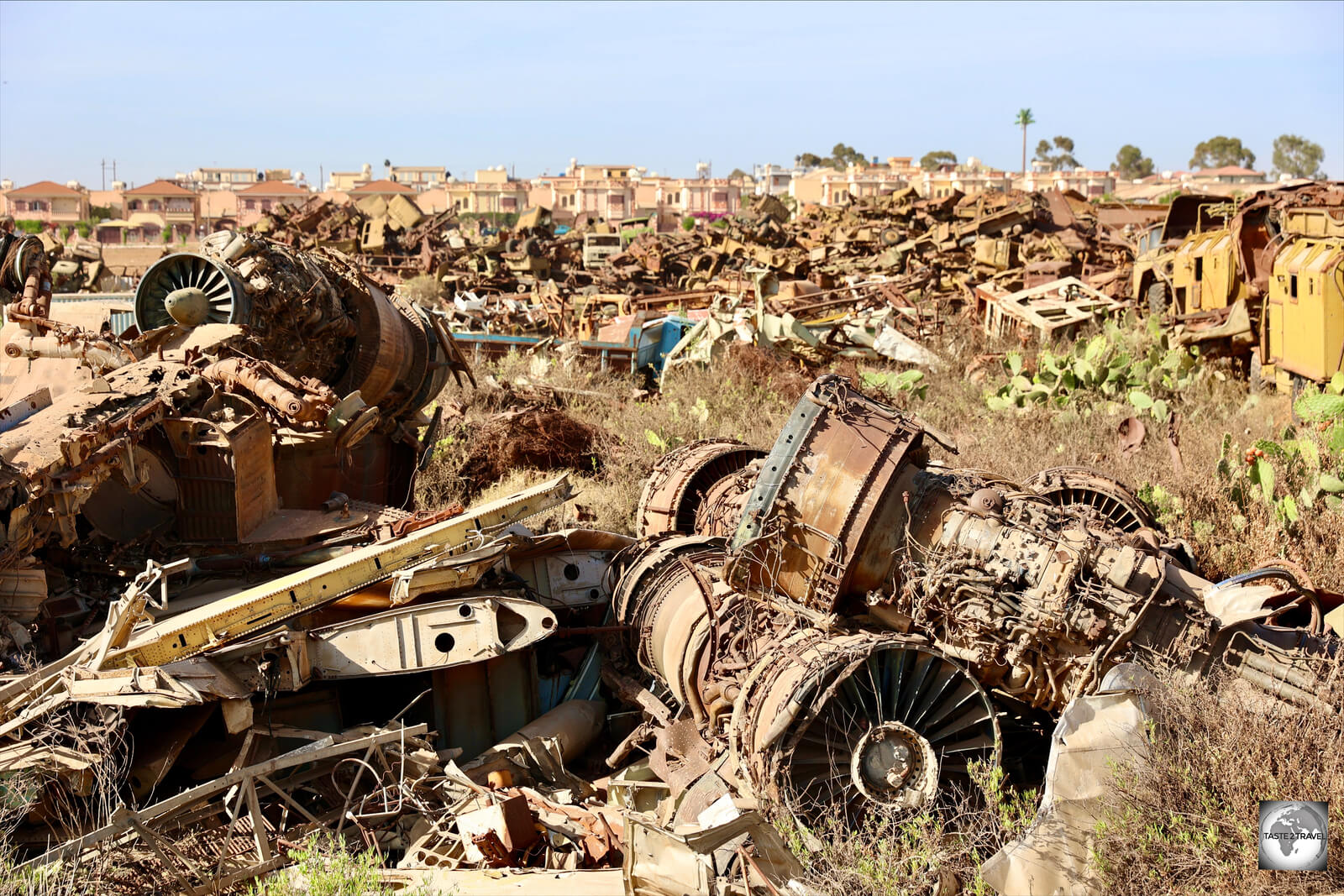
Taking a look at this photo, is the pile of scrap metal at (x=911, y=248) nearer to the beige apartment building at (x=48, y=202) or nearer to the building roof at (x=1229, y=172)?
the beige apartment building at (x=48, y=202)

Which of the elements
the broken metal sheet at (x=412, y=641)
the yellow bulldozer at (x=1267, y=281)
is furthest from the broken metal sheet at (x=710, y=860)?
the yellow bulldozer at (x=1267, y=281)

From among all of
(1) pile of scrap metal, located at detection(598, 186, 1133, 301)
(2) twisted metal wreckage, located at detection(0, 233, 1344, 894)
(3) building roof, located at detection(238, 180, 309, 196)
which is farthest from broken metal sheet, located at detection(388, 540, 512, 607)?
(3) building roof, located at detection(238, 180, 309, 196)

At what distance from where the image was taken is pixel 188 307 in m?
9.01

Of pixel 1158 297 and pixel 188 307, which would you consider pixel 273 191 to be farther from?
pixel 188 307

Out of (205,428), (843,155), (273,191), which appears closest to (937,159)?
(843,155)

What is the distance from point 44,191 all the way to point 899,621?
77.9 meters

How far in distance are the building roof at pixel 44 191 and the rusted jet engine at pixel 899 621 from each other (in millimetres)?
75652

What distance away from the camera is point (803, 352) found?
1471cm

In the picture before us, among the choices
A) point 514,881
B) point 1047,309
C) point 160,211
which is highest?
point 160,211

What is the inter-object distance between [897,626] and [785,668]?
34.9 inches

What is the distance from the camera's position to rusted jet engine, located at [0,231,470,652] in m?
6.61

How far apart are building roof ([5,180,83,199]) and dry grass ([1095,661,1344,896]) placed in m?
77.7

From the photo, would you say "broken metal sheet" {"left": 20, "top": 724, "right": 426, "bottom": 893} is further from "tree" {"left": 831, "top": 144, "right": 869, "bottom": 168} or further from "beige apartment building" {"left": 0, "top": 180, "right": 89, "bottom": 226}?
"tree" {"left": 831, "top": 144, "right": 869, "bottom": 168}

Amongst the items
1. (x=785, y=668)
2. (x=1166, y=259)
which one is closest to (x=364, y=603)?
(x=785, y=668)
